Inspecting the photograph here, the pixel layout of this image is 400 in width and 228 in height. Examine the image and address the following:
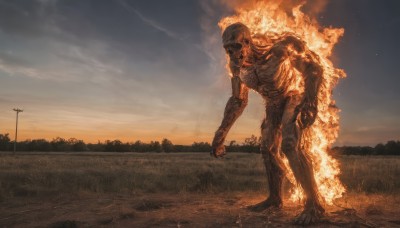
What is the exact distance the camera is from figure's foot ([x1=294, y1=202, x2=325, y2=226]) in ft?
21.6

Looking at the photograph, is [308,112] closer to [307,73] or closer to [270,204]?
[307,73]

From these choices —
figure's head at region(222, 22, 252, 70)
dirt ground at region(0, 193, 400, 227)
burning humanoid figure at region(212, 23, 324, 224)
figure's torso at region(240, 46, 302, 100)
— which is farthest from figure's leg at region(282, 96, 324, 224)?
figure's head at region(222, 22, 252, 70)

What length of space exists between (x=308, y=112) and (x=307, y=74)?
0.72m

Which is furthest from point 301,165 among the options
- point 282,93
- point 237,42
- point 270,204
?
point 237,42

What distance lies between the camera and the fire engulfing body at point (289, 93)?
6.95 meters

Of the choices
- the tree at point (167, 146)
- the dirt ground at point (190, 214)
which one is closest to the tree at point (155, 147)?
the tree at point (167, 146)

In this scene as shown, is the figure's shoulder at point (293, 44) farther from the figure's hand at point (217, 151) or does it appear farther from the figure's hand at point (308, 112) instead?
the figure's hand at point (217, 151)

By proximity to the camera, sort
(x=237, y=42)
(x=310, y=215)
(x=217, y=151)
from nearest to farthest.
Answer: (x=310, y=215)
(x=237, y=42)
(x=217, y=151)

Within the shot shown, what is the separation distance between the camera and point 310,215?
263 inches

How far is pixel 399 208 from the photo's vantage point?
8.59 metres

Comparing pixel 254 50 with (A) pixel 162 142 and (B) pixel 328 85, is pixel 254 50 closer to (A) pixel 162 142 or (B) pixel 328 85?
(B) pixel 328 85

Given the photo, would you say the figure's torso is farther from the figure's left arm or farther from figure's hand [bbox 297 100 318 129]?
figure's hand [bbox 297 100 318 129]

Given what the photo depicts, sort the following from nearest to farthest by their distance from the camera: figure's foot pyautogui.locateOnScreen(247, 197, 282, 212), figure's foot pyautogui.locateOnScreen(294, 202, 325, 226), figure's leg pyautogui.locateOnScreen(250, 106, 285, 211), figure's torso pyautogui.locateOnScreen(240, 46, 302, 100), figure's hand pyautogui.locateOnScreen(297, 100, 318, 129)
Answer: figure's foot pyautogui.locateOnScreen(294, 202, 325, 226) < figure's hand pyautogui.locateOnScreen(297, 100, 318, 129) < figure's torso pyautogui.locateOnScreen(240, 46, 302, 100) < figure's leg pyautogui.locateOnScreen(250, 106, 285, 211) < figure's foot pyautogui.locateOnScreen(247, 197, 282, 212)

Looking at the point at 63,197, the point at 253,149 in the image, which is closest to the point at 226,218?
the point at 63,197
